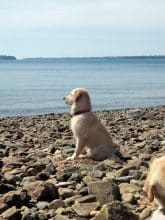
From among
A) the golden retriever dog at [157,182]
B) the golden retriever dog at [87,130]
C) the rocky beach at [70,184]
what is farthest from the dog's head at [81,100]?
the golden retriever dog at [157,182]

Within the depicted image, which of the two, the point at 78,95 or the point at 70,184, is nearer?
the point at 70,184

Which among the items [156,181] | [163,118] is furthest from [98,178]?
[163,118]

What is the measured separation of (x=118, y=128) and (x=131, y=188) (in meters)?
10.2

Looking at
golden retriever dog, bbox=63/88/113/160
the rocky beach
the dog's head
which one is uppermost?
the dog's head

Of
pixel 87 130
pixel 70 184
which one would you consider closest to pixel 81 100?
pixel 87 130

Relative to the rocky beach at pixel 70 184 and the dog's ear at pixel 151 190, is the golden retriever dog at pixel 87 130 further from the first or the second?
the dog's ear at pixel 151 190

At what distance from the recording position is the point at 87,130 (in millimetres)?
11023

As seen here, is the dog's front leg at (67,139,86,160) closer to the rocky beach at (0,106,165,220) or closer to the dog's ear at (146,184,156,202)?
the rocky beach at (0,106,165,220)

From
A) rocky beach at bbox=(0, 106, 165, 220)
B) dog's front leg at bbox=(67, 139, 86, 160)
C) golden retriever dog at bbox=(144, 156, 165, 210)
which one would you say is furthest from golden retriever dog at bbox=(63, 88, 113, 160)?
golden retriever dog at bbox=(144, 156, 165, 210)

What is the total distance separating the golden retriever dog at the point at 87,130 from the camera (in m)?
Result: 11.0

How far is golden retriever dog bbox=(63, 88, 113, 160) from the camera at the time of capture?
1103 centimetres

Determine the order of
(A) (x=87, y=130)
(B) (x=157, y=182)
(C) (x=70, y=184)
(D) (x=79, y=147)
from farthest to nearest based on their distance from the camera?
(D) (x=79, y=147) < (A) (x=87, y=130) < (C) (x=70, y=184) < (B) (x=157, y=182)

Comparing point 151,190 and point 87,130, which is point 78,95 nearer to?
point 87,130

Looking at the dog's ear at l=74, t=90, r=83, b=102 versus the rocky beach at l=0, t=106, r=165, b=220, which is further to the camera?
the dog's ear at l=74, t=90, r=83, b=102
